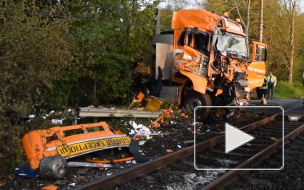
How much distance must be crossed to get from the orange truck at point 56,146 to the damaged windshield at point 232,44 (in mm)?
6873

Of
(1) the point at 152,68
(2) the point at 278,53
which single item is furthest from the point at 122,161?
(2) the point at 278,53

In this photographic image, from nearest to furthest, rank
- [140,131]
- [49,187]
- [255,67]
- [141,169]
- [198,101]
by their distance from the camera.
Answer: [49,187] → [141,169] → [140,131] → [198,101] → [255,67]

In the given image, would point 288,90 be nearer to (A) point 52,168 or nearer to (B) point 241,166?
(B) point 241,166

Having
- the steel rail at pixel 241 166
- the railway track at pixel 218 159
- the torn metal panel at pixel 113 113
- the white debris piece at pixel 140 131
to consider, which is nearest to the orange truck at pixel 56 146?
the railway track at pixel 218 159

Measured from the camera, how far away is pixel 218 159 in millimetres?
7699

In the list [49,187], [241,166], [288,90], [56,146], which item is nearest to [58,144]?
[56,146]

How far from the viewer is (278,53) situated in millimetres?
39812

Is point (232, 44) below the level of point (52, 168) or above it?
above

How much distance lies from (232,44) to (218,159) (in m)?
7.08

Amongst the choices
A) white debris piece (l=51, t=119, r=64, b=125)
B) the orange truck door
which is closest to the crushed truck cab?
white debris piece (l=51, t=119, r=64, b=125)

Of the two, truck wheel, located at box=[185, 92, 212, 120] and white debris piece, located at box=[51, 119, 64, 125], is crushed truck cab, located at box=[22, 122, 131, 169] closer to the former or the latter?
white debris piece, located at box=[51, 119, 64, 125]

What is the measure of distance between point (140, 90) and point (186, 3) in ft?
64.6

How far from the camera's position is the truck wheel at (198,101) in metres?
12.5

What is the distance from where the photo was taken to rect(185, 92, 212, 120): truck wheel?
12.5m
